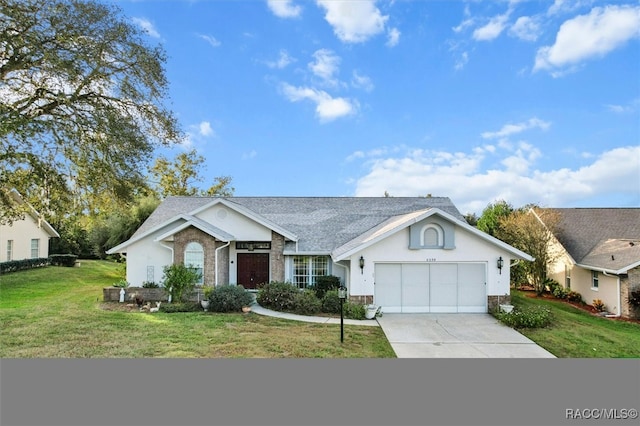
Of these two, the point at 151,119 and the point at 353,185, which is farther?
the point at 353,185

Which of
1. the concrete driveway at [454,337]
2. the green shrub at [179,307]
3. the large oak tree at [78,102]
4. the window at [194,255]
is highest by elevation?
the large oak tree at [78,102]

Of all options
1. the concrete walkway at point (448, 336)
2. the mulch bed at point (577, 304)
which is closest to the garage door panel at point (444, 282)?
the concrete walkway at point (448, 336)

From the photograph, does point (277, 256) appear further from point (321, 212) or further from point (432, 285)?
point (432, 285)

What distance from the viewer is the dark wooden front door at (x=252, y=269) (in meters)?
16.1

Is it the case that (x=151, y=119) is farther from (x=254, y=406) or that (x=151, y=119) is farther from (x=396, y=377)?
(x=396, y=377)

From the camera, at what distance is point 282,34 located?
1222 centimetres

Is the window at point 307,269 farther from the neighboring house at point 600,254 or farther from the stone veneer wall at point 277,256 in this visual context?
the neighboring house at point 600,254

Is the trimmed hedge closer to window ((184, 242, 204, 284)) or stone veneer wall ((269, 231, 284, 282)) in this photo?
window ((184, 242, 204, 284))

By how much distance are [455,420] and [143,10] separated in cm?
1371

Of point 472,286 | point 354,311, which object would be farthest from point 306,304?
point 472,286

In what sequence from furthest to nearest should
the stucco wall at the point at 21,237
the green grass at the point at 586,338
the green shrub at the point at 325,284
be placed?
the stucco wall at the point at 21,237
the green shrub at the point at 325,284
the green grass at the point at 586,338

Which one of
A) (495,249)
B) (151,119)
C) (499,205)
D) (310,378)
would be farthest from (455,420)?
(499,205)

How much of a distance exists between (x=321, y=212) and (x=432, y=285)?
25.0 feet

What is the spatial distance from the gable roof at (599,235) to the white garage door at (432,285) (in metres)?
6.98
